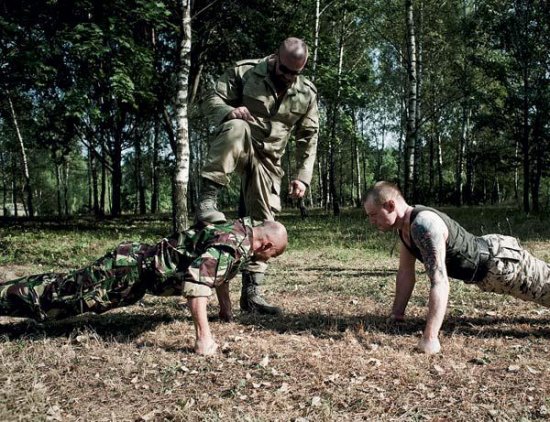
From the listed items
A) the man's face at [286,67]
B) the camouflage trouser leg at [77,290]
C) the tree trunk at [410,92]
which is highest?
the tree trunk at [410,92]

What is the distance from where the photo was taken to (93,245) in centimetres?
1121

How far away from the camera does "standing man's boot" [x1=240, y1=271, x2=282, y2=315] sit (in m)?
5.12

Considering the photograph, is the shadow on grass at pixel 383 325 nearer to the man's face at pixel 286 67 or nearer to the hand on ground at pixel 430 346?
the hand on ground at pixel 430 346

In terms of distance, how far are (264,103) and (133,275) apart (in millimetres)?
2092

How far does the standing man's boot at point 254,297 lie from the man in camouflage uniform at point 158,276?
971 mm

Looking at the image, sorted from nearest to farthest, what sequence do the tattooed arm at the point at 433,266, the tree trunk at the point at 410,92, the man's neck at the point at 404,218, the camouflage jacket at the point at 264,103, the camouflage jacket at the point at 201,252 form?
1. the tattooed arm at the point at 433,266
2. the camouflage jacket at the point at 201,252
3. the man's neck at the point at 404,218
4. the camouflage jacket at the point at 264,103
5. the tree trunk at the point at 410,92

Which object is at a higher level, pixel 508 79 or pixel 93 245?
pixel 508 79

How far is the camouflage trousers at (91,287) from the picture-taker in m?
3.81

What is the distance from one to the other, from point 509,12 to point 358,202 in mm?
22697

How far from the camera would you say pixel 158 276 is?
3.98 metres

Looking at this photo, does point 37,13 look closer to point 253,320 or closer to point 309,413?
point 253,320

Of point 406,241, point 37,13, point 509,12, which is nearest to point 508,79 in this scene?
point 509,12

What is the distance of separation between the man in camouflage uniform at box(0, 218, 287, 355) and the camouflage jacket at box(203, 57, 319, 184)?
1.11 metres

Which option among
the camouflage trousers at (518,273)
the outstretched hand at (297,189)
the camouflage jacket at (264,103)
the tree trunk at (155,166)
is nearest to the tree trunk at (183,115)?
the camouflage jacket at (264,103)
